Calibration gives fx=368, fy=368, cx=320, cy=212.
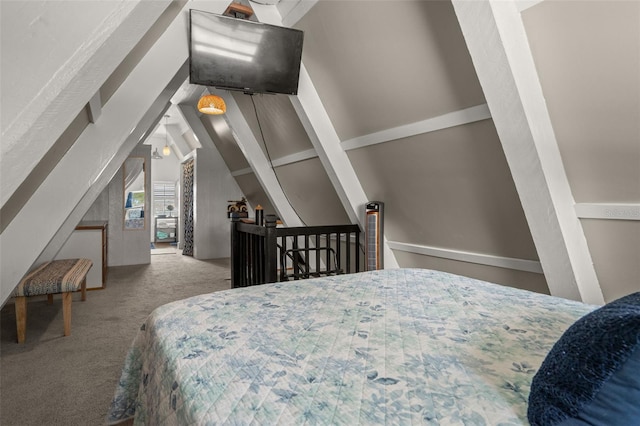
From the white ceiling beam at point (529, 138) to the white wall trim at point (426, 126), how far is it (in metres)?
0.28

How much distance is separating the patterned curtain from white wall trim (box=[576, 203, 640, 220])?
7.35 metres

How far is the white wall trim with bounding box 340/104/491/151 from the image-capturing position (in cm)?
204

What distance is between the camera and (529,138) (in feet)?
5.63

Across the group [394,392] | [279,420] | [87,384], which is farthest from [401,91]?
[87,384]

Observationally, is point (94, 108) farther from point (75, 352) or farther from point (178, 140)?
point (178, 140)

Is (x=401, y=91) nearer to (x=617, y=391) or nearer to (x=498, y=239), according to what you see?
(x=498, y=239)

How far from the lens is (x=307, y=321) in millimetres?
1328

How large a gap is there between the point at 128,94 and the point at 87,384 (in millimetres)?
1860

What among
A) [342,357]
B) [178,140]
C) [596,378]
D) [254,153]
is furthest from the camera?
[178,140]

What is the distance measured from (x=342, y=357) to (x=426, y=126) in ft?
5.76

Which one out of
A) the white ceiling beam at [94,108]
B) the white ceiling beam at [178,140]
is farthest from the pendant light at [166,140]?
the white ceiling beam at [94,108]

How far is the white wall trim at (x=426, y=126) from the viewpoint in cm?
204

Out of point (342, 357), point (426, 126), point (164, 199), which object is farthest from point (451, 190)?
point (164, 199)

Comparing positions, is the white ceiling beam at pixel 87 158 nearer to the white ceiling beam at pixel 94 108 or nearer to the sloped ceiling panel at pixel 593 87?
the white ceiling beam at pixel 94 108
